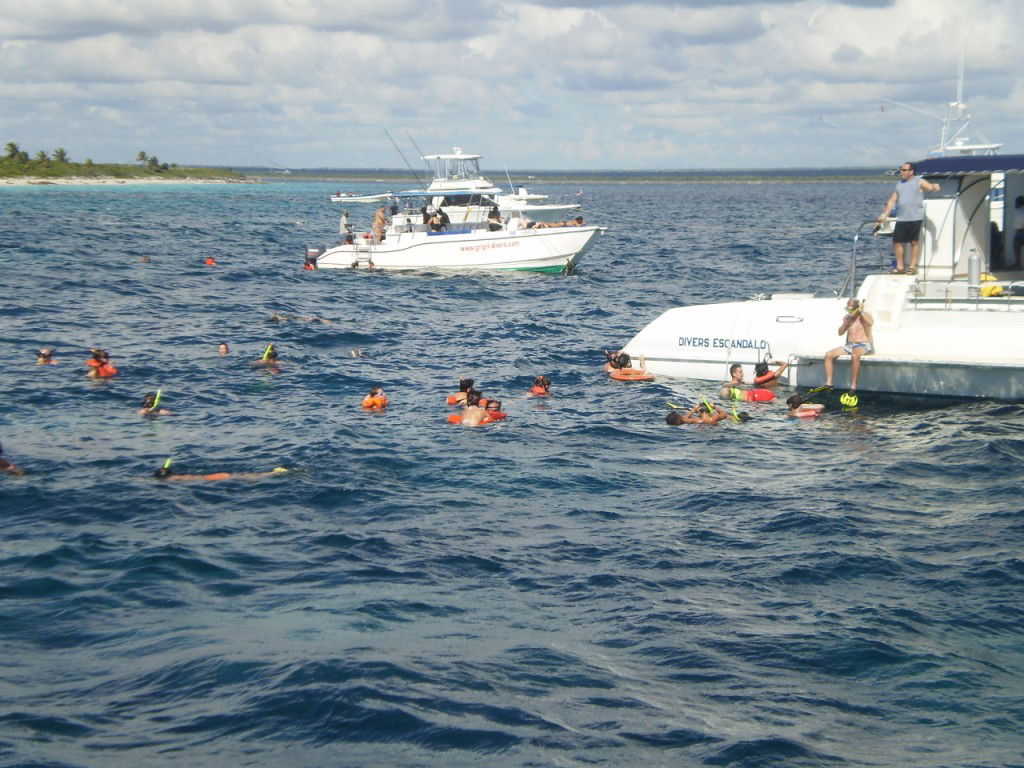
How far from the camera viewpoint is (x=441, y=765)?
26.5 ft

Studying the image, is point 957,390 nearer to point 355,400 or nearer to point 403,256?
point 355,400

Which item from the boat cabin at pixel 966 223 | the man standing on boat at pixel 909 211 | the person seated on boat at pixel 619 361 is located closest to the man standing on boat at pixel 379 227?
the person seated on boat at pixel 619 361

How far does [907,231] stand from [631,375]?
5867 millimetres

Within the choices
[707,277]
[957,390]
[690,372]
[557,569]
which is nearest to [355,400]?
[690,372]

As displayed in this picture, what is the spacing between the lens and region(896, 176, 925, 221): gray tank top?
758 inches

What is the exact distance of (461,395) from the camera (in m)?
19.0

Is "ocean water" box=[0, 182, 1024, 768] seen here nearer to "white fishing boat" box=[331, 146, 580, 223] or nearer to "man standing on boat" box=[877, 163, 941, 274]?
"man standing on boat" box=[877, 163, 941, 274]

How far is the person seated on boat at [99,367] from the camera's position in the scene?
21.4 m

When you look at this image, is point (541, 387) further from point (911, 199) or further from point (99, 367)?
point (99, 367)

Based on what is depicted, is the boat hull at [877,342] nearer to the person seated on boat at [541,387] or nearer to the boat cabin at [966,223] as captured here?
the boat cabin at [966,223]

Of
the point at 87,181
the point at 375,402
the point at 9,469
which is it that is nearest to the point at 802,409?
the point at 375,402

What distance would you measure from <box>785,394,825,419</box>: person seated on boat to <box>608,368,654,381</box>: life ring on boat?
12.0 ft

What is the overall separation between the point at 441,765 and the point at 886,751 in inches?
134

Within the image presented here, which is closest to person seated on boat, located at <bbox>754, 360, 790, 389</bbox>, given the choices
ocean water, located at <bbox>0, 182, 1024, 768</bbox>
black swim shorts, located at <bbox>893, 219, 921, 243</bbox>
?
ocean water, located at <bbox>0, 182, 1024, 768</bbox>
